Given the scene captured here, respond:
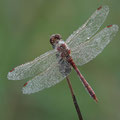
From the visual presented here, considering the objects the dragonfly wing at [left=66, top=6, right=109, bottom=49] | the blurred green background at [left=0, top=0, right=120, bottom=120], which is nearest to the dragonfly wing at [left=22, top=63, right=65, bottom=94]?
the dragonfly wing at [left=66, top=6, right=109, bottom=49]

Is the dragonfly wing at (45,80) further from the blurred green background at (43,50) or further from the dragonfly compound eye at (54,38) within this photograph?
the blurred green background at (43,50)

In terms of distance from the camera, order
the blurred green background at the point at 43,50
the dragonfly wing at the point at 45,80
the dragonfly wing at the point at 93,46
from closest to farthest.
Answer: the dragonfly wing at the point at 45,80, the dragonfly wing at the point at 93,46, the blurred green background at the point at 43,50

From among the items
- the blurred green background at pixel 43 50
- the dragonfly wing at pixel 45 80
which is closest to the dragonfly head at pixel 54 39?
the dragonfly wing at pixel 45 80

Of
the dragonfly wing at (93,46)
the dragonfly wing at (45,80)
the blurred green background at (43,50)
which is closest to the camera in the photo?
the dragonfly wing at (45,80)

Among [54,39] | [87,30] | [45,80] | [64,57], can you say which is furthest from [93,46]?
[45,80]

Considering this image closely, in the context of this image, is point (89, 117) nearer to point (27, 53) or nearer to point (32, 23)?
point (27, 53)

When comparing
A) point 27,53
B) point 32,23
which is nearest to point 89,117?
point 27,53

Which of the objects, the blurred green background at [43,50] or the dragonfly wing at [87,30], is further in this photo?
the blurred green background at [43,50]

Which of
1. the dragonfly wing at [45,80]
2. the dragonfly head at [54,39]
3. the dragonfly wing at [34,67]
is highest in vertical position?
the dragonfly head at [54,39]

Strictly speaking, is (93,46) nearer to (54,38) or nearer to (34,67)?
(54,38)
